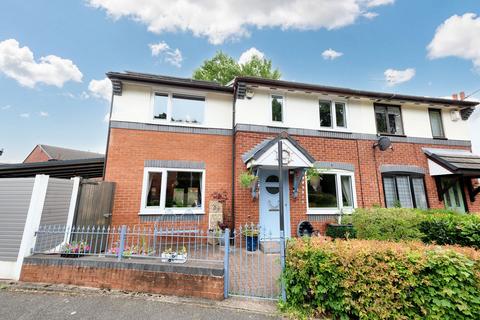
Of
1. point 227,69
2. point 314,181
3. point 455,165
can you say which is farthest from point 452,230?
point 227,69

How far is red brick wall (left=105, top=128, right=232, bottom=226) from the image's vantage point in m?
7.30

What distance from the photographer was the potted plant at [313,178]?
7.50 metres

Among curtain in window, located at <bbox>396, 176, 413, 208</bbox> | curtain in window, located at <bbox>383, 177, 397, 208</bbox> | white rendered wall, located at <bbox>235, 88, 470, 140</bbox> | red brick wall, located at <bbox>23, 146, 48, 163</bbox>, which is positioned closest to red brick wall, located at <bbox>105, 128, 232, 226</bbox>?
white rendered wall, located at <bbox>235, 88, 470, 140</bbox>

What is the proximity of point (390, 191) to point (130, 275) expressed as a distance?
34.3 feet

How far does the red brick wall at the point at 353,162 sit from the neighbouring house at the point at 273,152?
0.04m

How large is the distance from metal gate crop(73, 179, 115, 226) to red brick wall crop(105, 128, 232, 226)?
0.35 m

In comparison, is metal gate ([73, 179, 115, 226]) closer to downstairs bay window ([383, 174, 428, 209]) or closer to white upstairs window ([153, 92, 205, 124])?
white upstairs window ([153, 92, 205, 124])

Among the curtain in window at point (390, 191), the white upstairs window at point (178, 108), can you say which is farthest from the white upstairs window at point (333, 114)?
the white upstairs window at point (178, 108)

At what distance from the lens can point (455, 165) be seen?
8.23 meters

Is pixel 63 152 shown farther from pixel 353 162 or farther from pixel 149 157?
pixel 353 162

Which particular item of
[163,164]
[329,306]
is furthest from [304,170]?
[163,164]

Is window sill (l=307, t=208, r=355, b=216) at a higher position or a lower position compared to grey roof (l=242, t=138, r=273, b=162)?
lower

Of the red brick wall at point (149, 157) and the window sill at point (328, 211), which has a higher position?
the red brick wall at point (149, 157)

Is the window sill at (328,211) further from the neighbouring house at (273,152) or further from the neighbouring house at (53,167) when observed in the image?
the neighbouring house at (53,167)
